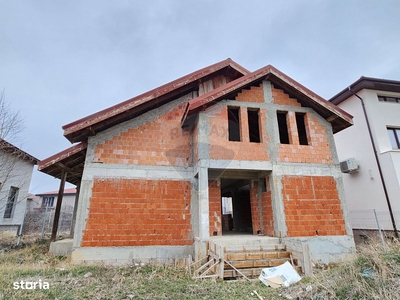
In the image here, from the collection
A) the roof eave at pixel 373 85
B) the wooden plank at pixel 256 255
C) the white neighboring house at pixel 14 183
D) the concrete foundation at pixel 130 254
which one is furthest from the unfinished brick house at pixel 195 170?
the white neighboring house at pixel 14 183

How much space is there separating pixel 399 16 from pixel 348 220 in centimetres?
1322

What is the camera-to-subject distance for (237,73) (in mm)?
9930

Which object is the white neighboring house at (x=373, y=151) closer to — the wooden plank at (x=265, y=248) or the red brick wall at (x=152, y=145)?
the wooden plank at (x=265, y=248)

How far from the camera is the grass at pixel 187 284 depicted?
388 cm

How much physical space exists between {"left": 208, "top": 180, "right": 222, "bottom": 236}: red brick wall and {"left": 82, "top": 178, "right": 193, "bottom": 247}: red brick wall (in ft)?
2.91

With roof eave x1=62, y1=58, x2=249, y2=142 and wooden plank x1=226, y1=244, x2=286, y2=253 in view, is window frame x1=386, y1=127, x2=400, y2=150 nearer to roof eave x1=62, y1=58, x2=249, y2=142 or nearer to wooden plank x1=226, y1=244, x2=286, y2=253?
wooden plank x1=226, y1=244, x2=286, y2=253

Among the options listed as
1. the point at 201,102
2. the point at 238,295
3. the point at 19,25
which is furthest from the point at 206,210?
the point at 19,25

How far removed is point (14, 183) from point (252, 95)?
13.7 metres

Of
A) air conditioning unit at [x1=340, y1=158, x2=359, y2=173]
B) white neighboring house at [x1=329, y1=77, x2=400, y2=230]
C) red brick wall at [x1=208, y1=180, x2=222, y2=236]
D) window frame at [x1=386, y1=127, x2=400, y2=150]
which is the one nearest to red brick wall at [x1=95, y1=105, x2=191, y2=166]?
red brick wall at [x1=208, y1=180, x2=222, y2=236]

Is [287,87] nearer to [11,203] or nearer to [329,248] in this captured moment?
[329,248]

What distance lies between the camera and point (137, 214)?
721cm

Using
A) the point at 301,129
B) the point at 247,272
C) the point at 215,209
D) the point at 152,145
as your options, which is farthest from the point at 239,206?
the point at 247,272

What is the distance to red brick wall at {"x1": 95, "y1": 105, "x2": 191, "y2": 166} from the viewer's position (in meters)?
7.64

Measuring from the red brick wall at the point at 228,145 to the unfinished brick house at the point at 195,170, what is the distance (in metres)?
0.04
